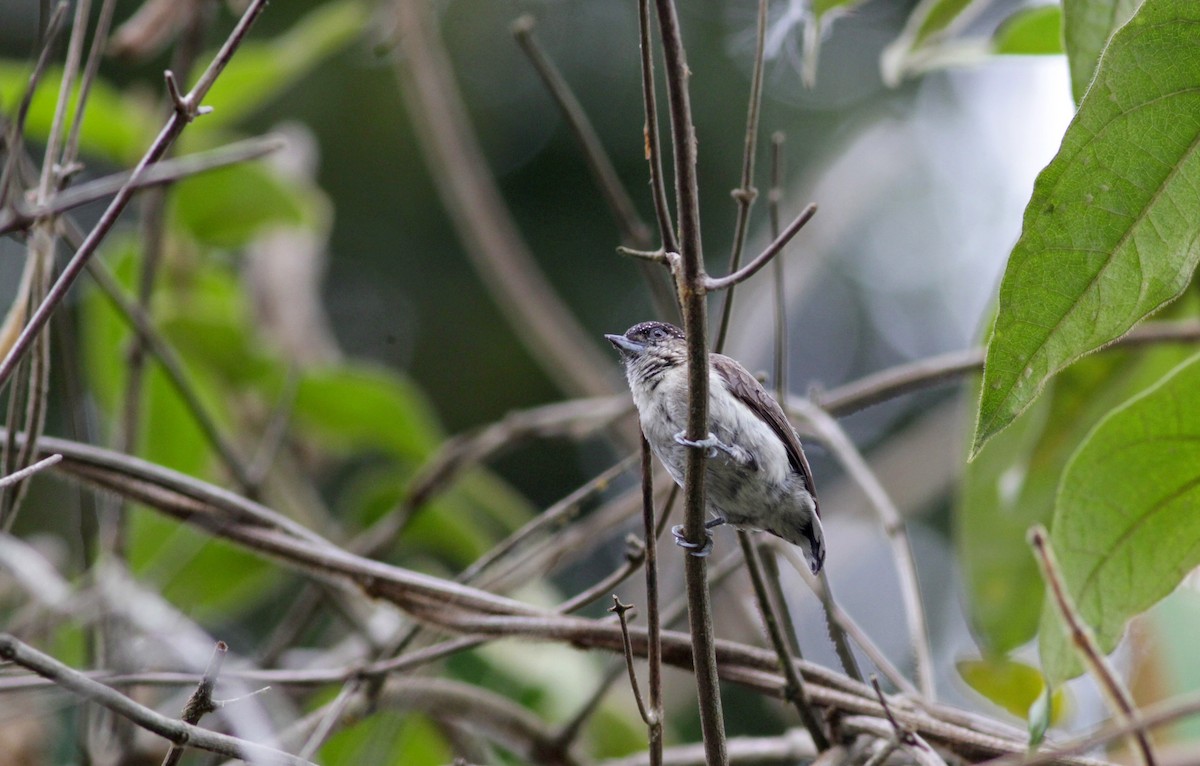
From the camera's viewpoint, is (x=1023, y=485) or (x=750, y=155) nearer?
(x=750, y=155)

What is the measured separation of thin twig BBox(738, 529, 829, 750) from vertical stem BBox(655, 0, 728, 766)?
8.6 inches

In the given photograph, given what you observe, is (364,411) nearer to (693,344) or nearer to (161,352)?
(161,352)

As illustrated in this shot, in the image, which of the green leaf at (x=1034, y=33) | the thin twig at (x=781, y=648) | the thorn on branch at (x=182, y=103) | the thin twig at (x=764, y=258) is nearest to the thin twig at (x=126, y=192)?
the thorn on branch at (x=182, y=103)

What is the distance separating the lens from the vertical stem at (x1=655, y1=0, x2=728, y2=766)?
1.15 m

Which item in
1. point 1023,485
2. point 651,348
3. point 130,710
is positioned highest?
point 651,348

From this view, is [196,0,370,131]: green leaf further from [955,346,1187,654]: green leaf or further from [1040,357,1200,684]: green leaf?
[1040,357,1200,684]: green leaf

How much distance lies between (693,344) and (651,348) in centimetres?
126

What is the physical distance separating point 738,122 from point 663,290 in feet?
18.4

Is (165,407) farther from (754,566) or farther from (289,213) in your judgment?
(754,566)

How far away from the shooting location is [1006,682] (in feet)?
8.24

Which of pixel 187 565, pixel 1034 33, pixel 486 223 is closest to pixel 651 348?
pixel 1034 33

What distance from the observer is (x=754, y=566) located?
1.59 meters

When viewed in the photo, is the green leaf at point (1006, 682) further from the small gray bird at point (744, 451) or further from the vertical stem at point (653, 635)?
the vertical stem at point (653, 635)

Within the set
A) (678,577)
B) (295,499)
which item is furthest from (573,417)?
(295,499)
